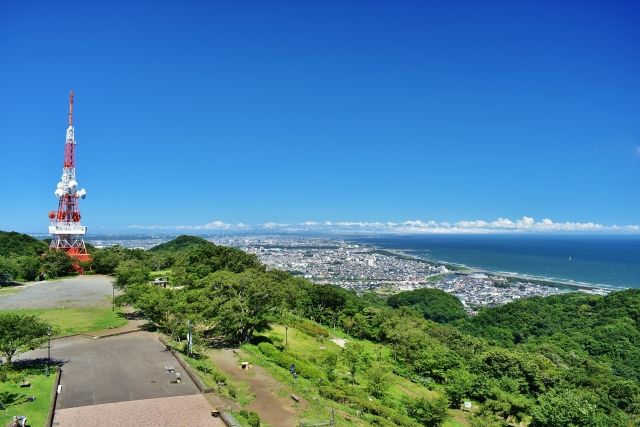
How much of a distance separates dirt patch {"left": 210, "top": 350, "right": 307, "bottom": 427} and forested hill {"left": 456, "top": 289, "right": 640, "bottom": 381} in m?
28.4

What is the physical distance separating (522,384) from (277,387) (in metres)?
17.9

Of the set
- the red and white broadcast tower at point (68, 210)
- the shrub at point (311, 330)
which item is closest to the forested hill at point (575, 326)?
the shrub at point (311, 330)

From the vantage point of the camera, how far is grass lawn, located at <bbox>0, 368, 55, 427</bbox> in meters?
12.7

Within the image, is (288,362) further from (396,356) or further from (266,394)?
(396,356)

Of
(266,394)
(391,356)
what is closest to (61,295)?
(266,394)

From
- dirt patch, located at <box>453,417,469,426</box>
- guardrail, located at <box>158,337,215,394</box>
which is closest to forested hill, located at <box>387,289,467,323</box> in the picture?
dirt patch, located at <box>453,417,469,426</box>

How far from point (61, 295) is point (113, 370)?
867 inches

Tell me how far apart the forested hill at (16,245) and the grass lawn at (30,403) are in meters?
43.5

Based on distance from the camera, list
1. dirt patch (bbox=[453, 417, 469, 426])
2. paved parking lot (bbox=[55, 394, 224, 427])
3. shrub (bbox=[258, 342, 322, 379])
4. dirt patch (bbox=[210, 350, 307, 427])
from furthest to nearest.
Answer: shrub (bbox=[258, 342, 322, 379]), dirt patch (bbox=[453, 417, 469, 426]), dirt patch (bbox=[210, 350, 307, 427]), paved parking lot (bbox=[55, 394, 224, 427])

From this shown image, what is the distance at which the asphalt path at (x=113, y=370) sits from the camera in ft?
49.3

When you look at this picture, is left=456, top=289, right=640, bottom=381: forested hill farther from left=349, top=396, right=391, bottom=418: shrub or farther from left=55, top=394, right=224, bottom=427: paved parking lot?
left=55, top=394, right=224, bottom=427: paved parking lot

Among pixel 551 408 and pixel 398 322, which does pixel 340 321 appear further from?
pixel 551 408

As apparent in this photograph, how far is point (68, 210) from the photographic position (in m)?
49.1

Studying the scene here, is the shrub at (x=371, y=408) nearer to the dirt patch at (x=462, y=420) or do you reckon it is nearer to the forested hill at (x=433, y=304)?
the dirt patch at (x=462, y=420)
